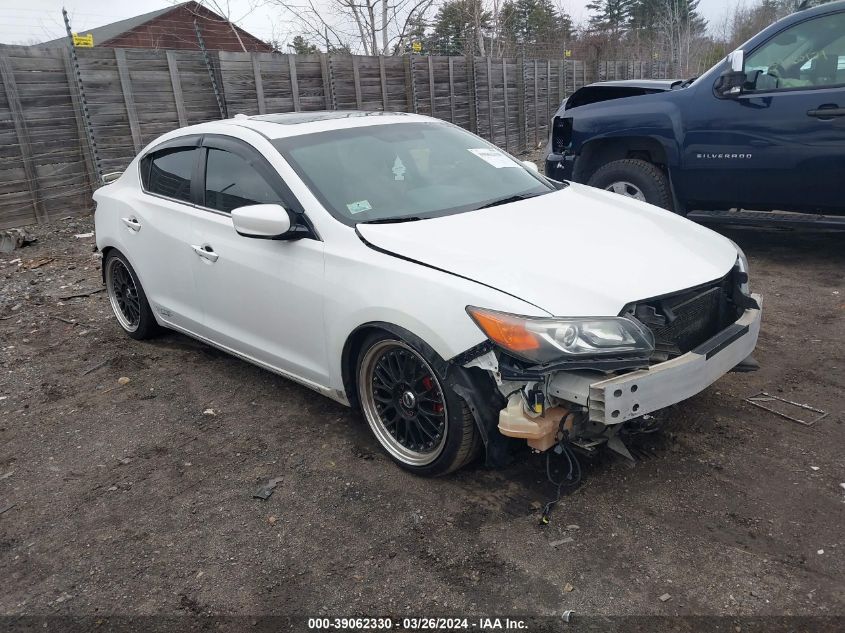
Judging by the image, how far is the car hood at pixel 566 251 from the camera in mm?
2818

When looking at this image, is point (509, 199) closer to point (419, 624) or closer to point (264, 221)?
point (264, 221)

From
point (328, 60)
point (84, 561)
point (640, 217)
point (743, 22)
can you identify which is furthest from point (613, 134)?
point (743, 22)

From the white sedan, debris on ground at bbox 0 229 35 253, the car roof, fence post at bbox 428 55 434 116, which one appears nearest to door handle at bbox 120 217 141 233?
the white sedan

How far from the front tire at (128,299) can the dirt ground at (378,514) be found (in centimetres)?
73

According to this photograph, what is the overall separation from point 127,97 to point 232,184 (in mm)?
6824

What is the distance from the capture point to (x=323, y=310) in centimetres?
339

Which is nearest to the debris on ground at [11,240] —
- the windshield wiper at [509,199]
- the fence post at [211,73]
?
the fence post at [211,73]

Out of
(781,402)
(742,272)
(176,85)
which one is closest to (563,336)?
(742,272)

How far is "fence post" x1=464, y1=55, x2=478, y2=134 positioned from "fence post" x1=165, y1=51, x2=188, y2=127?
282 inches

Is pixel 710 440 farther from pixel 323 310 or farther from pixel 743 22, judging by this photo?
pixel 743 22

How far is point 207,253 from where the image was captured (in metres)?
4.09

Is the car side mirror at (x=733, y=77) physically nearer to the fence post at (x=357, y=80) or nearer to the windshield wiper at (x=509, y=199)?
the windshield wiper at (x=509, y=199)

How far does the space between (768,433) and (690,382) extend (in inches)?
35.4

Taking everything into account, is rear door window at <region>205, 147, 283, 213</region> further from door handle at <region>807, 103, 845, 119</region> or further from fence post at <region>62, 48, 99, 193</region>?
fence post at <region>62, 48, 99, 193</region>
